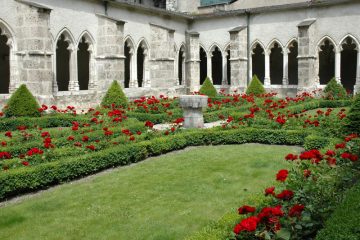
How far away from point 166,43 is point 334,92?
850cm

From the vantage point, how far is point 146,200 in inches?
275

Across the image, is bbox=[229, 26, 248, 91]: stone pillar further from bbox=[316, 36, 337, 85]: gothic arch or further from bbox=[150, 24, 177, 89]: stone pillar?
bbox=[316, 36, 337, 85]: gothic arch

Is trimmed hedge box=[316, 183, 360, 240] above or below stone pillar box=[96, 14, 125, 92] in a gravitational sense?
below

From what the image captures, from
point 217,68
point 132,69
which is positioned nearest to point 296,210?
point 132,69

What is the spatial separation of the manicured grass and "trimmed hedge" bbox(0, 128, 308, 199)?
0.25 meters

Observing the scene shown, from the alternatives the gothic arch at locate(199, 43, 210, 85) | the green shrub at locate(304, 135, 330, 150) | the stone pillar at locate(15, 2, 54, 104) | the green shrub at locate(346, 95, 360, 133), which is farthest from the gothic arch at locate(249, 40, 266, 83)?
the green shrub at locate(304, 135, 330, 150)

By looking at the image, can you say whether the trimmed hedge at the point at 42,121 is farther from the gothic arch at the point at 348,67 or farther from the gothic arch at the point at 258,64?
the gothic arch at the point at 348,67

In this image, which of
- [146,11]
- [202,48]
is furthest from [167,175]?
[202,48]

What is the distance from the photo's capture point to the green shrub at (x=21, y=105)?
14523 mm

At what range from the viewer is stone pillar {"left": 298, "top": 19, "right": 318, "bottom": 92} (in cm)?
2161

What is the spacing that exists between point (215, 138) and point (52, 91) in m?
8.38

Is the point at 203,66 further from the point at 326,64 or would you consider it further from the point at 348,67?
the point at 348,67

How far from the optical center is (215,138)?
1145cm

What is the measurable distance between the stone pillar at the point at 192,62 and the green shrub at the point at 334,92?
8.18 metres
